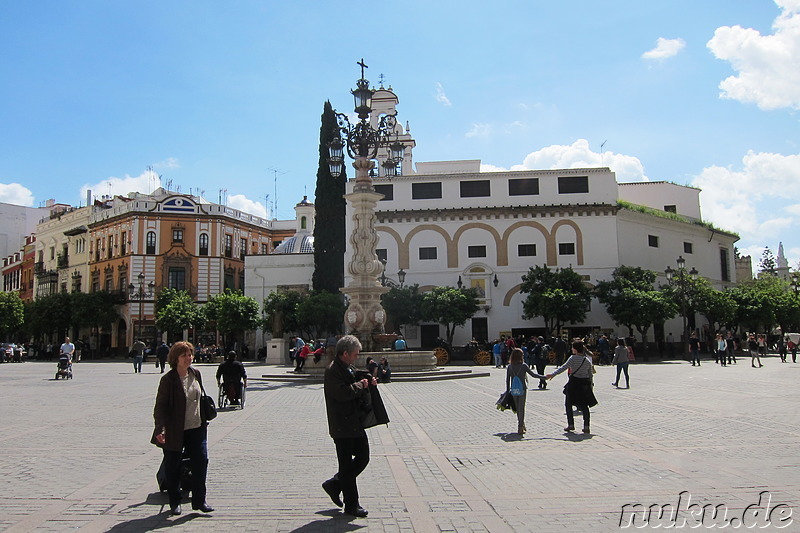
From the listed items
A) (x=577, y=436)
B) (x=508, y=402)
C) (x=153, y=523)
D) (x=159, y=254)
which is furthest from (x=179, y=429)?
(x=159, y=254)

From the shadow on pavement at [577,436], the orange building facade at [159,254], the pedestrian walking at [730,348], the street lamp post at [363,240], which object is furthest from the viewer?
the orange building facade at [159,254]

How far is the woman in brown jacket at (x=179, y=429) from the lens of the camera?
578cm

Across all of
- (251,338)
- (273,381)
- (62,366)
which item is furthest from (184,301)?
(273,381)

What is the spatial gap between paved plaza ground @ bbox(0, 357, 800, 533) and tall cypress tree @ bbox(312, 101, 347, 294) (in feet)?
97.8

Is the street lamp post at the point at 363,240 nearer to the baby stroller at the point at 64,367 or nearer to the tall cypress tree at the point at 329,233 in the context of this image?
the baby stroller at the point at 64,367

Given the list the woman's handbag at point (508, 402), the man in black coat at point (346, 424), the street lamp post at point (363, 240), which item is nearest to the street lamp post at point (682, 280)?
the street lamp post at point (363, 240)

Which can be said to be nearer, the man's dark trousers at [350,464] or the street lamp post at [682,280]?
the man's dark trousers at [350,464]

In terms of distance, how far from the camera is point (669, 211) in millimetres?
48969

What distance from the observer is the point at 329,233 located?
4438 centimetres

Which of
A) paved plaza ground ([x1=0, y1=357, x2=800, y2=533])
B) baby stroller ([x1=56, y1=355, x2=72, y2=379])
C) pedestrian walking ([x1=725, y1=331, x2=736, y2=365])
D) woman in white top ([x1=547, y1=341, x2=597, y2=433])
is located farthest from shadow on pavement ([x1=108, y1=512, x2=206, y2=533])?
pedestrian walking ([x1=725, y1=331, x2=736, y2=365])

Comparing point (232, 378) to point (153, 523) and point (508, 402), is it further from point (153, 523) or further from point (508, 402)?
point (153, 523)

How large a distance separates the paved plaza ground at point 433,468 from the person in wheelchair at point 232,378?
58 centimetres

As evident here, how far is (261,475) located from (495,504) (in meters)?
2.66

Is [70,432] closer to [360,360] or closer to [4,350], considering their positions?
[360,360]
